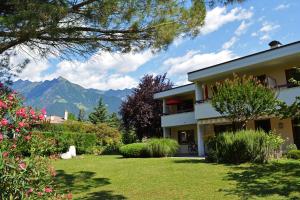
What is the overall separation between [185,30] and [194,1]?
1.07 m

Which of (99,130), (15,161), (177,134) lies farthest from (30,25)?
(99,130)

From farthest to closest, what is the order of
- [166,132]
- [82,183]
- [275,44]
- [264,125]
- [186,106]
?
[166,132]
[186,106]
[275,44]
[264,125]
[82,183]

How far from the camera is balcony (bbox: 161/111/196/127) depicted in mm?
32281

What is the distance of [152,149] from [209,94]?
28.6ft

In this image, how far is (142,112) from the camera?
39.6 metres

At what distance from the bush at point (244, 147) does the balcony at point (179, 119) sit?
1272 centimetres

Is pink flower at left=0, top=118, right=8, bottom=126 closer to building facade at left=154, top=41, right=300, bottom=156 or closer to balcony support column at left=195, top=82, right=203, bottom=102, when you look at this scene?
building facade at left=154, top=41, right=300, bottom=156

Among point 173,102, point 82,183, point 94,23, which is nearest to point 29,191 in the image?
point 94,23

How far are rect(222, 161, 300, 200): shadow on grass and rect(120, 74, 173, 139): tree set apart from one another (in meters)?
23.4

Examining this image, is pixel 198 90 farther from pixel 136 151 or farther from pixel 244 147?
pixel 244 147

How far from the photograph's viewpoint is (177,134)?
37.3m

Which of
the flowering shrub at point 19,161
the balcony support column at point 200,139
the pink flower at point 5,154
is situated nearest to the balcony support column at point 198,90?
the balcony support column at point 200,139

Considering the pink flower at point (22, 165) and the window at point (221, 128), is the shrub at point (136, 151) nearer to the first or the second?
the window at point (221, 128)

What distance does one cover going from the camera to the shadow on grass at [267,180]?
10.5m
